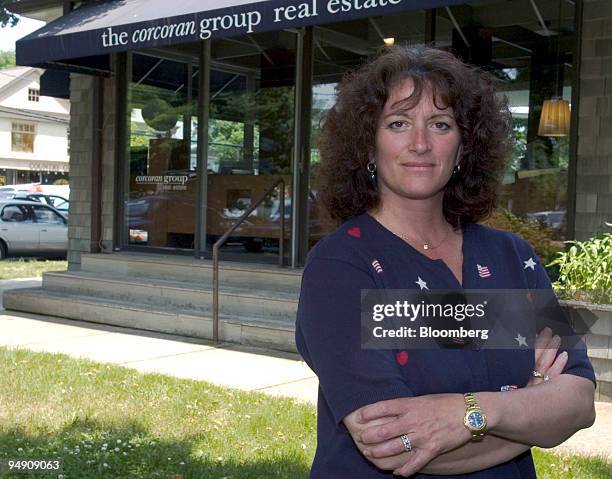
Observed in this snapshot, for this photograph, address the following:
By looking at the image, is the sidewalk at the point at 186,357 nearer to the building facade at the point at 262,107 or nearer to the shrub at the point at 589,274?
the shrub at the point at 589,274

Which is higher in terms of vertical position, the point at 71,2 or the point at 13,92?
the point at 13,92

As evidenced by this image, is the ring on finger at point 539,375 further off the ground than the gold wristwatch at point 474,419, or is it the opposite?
the ring on finger at point 539,375

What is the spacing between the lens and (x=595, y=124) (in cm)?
688

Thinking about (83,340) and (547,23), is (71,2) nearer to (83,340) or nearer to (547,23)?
(83,340)

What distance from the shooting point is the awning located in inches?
256

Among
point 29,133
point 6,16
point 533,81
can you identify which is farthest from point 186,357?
point 29,133

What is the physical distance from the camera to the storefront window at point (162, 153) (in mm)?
9883

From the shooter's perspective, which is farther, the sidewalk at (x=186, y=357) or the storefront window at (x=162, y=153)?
the storefront window at (x=162, y=153)

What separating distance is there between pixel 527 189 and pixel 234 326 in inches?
124

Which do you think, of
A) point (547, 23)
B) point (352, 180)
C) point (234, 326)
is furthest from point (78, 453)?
point (547, 23)

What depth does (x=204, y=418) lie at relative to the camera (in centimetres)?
483

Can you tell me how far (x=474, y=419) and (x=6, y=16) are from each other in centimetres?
1188

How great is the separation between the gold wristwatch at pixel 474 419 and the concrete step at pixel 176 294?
5789 mm

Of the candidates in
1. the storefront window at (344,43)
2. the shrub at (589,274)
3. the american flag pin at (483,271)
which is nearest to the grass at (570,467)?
the shrub at (589,274)
